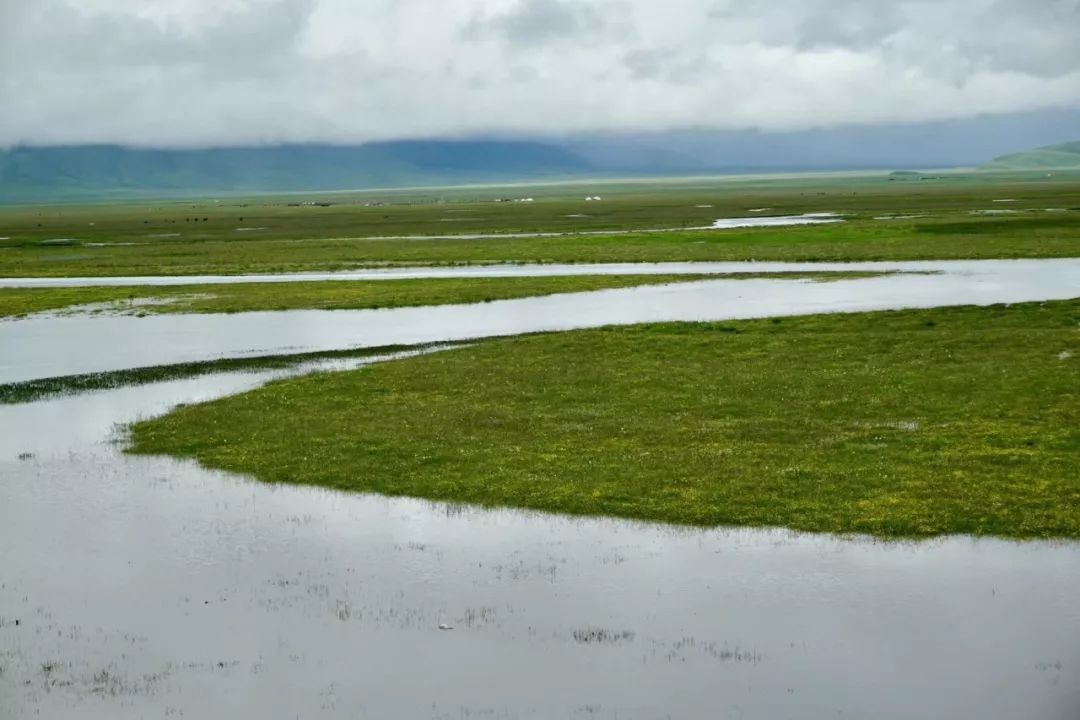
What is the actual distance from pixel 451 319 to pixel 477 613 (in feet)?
125

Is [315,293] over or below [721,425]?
over

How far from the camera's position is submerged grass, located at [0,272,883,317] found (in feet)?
209

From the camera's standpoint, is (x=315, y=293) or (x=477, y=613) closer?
(x=477, y=613)

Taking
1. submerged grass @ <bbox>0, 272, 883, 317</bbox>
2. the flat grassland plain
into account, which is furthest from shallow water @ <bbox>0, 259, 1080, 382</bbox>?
the flat grassland plain

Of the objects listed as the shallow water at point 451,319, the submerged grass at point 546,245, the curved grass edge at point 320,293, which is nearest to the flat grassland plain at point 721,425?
the shallow water at point 451,319

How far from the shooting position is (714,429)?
101ft

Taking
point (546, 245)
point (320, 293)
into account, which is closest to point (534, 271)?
point (320, 293)

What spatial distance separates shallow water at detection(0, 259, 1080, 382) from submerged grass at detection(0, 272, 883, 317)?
87.7 inches

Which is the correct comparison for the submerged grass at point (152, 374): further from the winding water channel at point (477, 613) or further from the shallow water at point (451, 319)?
the winding water channel at point (477, 613)

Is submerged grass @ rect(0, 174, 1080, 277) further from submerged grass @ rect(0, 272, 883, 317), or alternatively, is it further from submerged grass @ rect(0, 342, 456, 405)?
submerged grass @ rect(0, 342, 456, 405)

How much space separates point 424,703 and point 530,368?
82.0 feet

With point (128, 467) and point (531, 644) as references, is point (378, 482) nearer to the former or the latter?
point (128, 467)

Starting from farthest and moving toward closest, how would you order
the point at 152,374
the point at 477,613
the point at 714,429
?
the point at 152,374
the point at 714,429
the point at 477,613

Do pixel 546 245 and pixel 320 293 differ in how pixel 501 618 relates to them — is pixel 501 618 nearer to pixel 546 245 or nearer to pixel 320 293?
pixel 320 293
